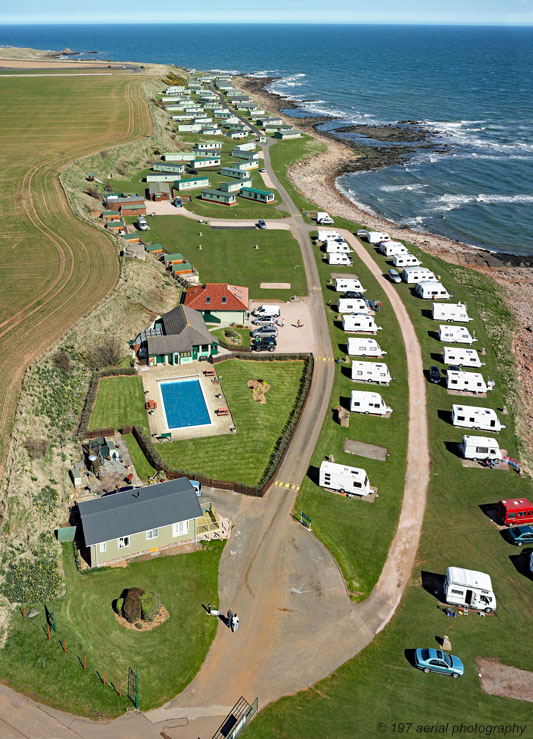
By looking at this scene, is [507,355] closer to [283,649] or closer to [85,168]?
[283,649]

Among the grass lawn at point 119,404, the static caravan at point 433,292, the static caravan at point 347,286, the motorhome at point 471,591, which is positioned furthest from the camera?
the static caravan at point 433,292

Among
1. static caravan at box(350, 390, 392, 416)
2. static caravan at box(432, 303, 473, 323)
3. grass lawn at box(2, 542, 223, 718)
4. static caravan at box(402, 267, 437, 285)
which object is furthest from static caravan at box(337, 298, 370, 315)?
grass lawn at box(2, 542, 223, 718)

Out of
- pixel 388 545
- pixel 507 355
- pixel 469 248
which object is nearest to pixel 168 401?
pixel 388 545

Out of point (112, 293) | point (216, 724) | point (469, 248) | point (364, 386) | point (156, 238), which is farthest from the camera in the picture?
point (469, 248)

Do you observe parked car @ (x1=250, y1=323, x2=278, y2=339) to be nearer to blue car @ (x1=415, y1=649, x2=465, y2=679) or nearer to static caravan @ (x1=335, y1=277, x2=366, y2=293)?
static caravan @ (x1=335, y1=277, x2=366, y2=293)

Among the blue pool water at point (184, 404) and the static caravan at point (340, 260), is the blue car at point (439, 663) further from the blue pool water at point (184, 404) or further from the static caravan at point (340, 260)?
the static caravan at point (340, 260)

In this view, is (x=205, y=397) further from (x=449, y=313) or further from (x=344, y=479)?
(x=449, y=313)

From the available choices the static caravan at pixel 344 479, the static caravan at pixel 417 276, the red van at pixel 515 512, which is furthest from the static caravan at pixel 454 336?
the static caravan at pixel 344 479
